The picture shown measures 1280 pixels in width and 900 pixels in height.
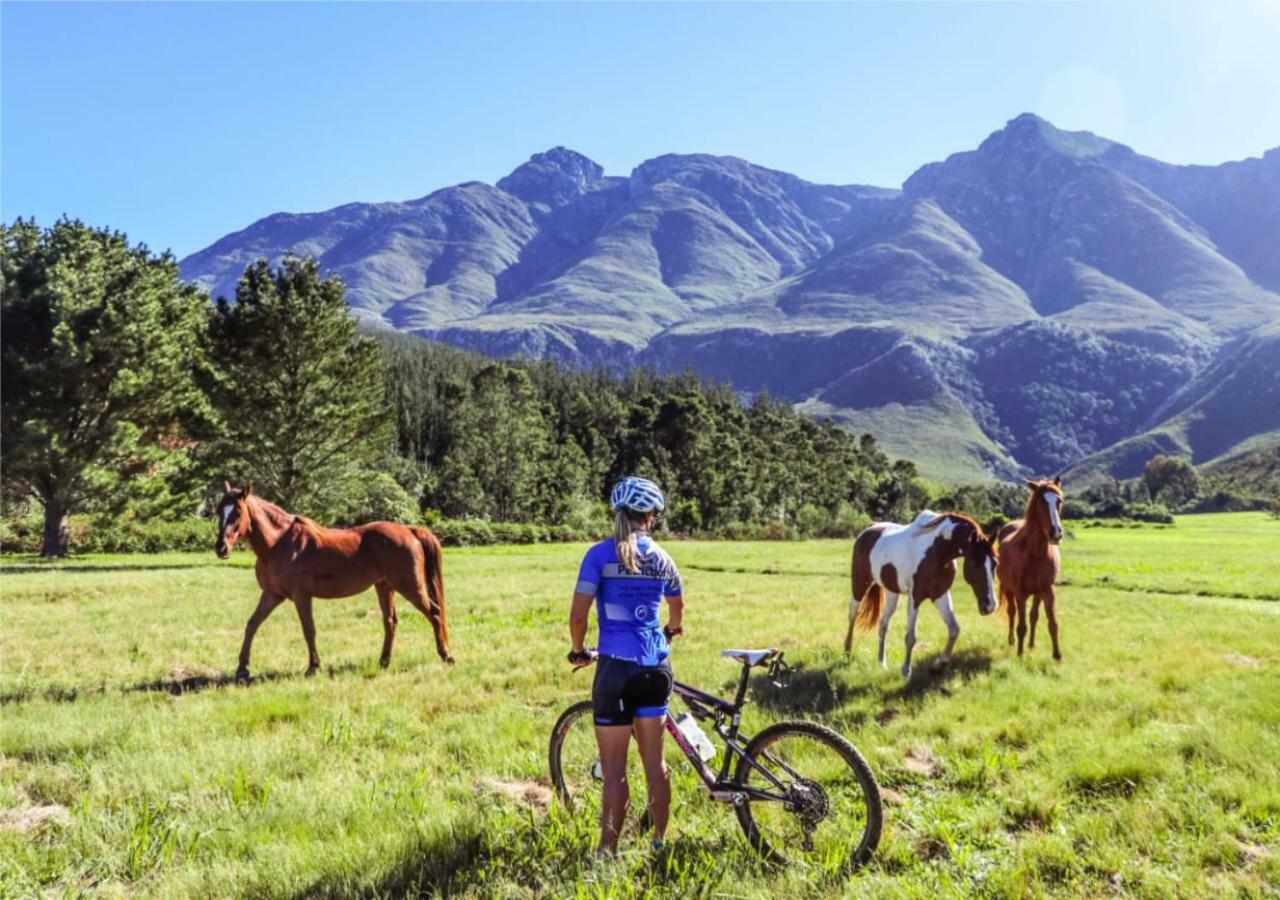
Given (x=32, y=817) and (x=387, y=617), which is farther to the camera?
(x=387, y=617)

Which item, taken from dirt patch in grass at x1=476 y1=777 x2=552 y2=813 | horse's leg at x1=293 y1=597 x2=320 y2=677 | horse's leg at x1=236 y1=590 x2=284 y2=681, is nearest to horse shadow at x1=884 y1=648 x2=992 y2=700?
dirt patch in grass at x1=476 y1=777 x2=552 y2=813

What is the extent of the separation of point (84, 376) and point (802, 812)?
119ft

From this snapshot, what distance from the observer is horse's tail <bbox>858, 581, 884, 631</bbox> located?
12.1 metres

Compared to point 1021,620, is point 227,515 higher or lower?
higher

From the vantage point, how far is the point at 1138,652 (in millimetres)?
11500

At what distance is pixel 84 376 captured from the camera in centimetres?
3016

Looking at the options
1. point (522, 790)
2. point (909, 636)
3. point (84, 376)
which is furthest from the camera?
point (84, 376)

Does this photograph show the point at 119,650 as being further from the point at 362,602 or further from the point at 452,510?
the point at 452,510

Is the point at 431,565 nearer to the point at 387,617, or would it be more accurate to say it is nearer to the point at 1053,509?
the point at 387,617

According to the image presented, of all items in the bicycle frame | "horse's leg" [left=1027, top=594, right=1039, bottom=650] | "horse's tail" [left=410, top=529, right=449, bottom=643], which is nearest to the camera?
the bicycle frame

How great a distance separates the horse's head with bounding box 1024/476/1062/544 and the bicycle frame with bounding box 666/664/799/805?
7.77 meters

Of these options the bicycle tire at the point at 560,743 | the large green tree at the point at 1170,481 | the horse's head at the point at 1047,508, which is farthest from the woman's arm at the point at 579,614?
the large green tree at the point at 1170,481

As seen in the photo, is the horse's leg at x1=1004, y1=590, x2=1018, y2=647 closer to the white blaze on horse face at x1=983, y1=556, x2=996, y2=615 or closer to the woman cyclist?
the white blaze on horse face at x1=983, y1=556, x2=996, y2=615

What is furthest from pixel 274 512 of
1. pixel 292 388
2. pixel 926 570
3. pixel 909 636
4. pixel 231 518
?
pixel 292 388
